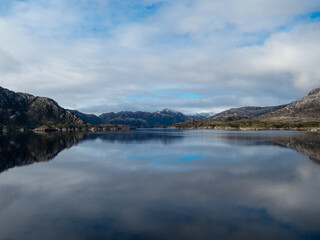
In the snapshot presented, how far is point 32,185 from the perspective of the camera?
34.2m

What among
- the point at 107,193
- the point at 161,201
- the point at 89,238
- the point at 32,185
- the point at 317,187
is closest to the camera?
the point at 89,238

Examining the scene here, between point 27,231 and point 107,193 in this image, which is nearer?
point 27,231

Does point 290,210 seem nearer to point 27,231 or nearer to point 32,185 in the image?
point 27,231

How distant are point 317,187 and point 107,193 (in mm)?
30349

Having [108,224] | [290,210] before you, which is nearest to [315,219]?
[290,210]

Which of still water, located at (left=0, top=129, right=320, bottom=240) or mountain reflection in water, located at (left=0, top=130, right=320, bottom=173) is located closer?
still water, located at (left=0, top=129, right=320, bottom=240)

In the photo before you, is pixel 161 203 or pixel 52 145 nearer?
pixel 161 203

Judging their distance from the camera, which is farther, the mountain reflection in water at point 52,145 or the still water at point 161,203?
the mountain reflection in water at point 52,145

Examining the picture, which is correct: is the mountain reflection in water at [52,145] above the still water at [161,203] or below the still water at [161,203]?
above

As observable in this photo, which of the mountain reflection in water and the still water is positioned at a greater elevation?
the mountain reflection in water

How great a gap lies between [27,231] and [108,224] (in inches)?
274

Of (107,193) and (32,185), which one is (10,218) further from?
(32,185)

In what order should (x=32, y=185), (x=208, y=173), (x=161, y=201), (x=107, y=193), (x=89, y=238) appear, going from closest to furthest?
(x=89, y=238) → (x=161, y=201) → (x=107, y=193) → (x=32, y=185) → (x=208, y=173)

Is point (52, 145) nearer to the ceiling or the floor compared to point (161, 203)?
nearer to the ceiling
